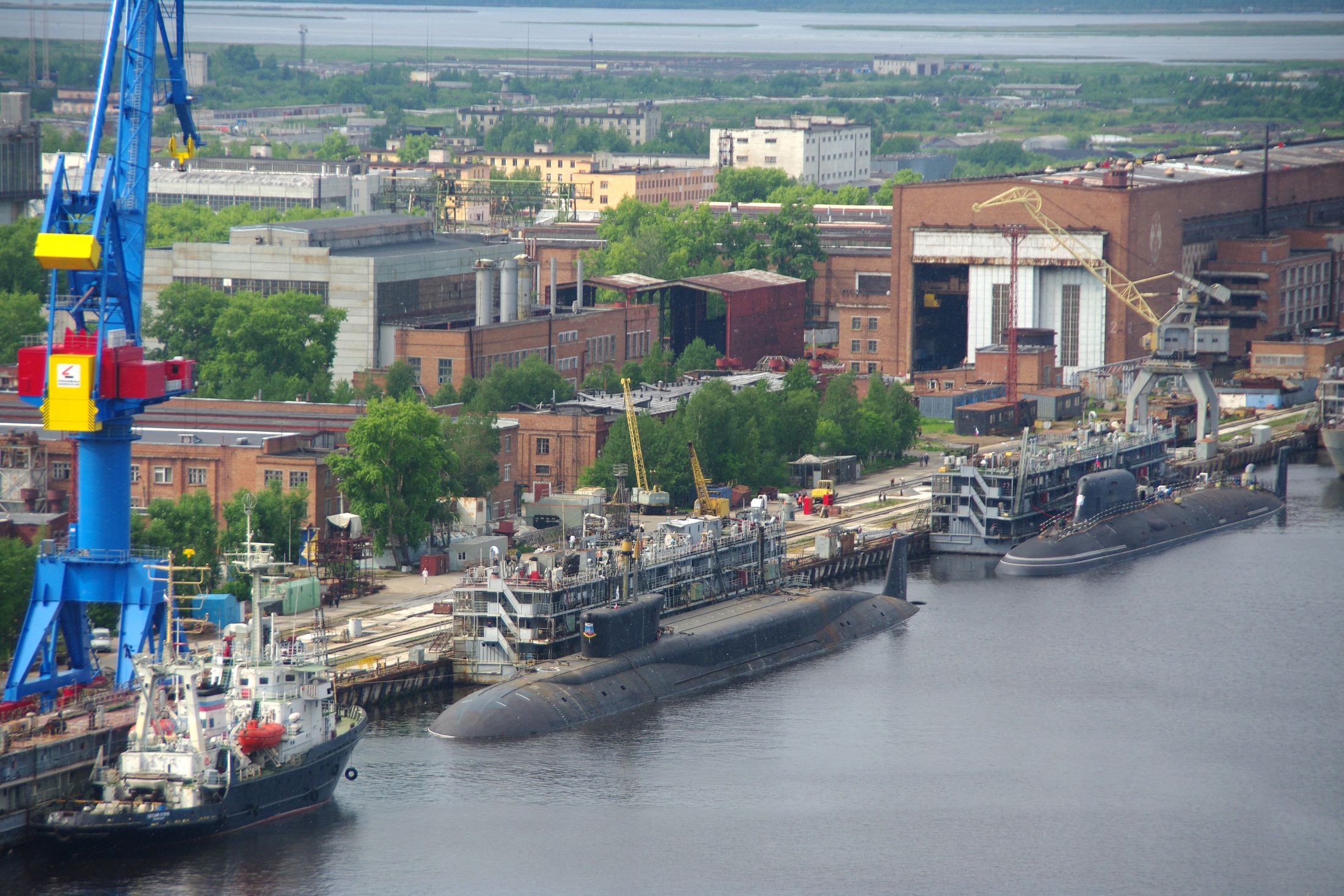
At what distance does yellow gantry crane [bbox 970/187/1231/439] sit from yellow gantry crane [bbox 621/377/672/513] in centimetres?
2609

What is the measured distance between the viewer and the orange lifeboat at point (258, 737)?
50031mm

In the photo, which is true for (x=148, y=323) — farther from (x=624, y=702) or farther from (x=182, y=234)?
(x=624, y=702)

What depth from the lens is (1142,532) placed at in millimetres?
89312

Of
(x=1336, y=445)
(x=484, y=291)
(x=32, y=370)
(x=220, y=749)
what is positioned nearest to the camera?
(x=220, y=749)

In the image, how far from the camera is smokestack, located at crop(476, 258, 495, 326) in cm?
11069

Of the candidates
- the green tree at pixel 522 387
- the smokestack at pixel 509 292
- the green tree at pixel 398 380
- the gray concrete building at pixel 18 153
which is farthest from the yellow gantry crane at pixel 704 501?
the gray concrete building at pixel 18 153

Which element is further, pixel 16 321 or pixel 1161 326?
pixel 1161 326

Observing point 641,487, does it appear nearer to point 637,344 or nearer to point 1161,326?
point 1161,326

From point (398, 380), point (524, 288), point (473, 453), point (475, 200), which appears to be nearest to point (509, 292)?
point (524, 288)

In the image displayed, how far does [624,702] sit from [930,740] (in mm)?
8709

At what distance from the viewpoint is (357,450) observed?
252 feet

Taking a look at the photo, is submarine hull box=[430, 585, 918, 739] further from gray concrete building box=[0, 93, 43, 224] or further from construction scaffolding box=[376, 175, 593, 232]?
construction scaffolding box=[376, 175, 593, 232]

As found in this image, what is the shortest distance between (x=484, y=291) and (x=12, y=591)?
179 ft

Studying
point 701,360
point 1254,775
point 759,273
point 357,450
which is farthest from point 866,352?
point 1254,775
